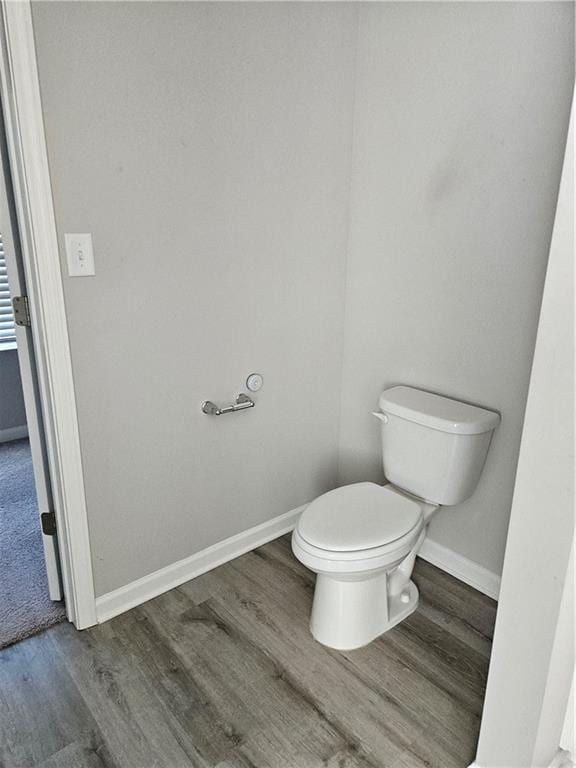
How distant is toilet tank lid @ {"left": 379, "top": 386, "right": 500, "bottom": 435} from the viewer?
187 cm

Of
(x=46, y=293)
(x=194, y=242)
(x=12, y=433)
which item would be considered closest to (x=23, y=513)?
(x=12, y=433)

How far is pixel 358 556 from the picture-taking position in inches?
67.2

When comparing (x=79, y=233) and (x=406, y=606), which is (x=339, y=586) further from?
(x=79, y=233)

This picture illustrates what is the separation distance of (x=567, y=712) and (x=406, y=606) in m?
0.67

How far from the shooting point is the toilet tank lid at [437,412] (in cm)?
187

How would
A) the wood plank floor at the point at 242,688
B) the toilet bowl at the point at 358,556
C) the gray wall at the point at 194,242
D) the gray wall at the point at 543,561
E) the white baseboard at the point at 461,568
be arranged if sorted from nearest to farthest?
the gray wall at the point at 543,561
the wood plank floor at the point at 242,688
the gray wall at the point at 194,242
the toilet bowl at the point at 358,556
the white baseboard at the point at 461,568

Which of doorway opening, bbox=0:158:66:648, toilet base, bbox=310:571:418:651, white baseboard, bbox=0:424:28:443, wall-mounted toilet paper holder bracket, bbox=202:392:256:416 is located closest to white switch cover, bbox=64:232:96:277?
doorway opening, bbox=0:158:66:648

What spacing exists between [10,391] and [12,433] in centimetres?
26

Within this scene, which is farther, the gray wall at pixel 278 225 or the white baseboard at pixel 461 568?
the white baseboard at pixel 461 568

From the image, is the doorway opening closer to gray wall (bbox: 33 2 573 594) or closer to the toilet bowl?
gray wall (bbox: 33 2 573 594)

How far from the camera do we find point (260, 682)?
1.73 meters

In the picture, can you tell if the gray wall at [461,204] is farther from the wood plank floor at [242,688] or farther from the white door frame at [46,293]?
the white door frame at [46,293]

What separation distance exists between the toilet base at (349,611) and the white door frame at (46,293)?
76 centimetres

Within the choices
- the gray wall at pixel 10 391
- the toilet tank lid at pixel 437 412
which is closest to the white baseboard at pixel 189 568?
the toilet tank lid at pixel 437 412
